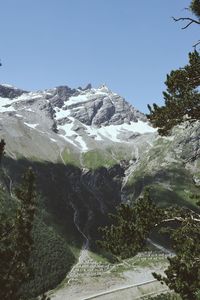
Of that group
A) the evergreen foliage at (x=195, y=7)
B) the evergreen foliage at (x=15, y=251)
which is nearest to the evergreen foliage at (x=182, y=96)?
the evergreen foliage at (x=195, y=7)

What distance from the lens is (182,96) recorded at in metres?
27.8

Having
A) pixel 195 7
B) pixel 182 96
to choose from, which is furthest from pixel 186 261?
pixel 195 7

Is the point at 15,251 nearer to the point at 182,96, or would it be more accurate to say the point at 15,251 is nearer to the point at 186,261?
the point at 186,261

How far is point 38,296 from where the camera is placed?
16738 cm

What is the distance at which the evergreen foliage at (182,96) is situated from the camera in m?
27.4

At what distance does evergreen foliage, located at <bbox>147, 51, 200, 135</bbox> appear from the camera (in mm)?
27438

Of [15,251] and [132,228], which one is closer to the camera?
[132,228]

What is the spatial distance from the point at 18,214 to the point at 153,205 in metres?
9.85

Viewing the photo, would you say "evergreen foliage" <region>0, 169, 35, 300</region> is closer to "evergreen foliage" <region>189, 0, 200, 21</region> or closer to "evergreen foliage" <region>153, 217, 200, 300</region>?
"evergreen foliage" <region>153, 217, 200, 300</region>

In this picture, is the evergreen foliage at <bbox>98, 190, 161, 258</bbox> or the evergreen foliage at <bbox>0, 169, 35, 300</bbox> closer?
the evergreen foliage at <bbox>98, 190, 161, 258</bbox>

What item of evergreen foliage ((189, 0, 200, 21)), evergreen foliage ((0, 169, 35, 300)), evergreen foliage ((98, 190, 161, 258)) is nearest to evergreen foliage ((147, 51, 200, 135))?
evergreen foliage ((189, 0, 200, 21))

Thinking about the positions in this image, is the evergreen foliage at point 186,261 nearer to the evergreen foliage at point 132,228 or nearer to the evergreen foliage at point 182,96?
the evergreen foliage at point 132,228

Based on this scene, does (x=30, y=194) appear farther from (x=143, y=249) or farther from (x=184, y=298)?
(x=184, y=298)

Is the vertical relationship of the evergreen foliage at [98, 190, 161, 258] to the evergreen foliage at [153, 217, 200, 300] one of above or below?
above
